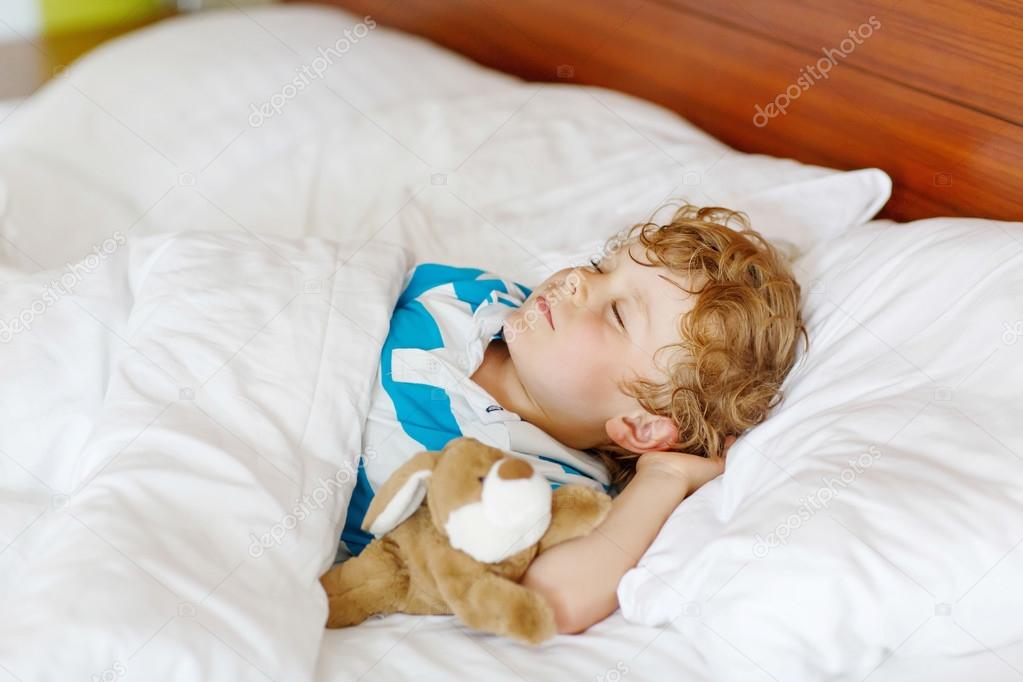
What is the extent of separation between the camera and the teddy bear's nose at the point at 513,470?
903 mm

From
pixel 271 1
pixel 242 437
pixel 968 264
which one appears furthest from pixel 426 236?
pixel 271 1

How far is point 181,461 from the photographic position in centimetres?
99

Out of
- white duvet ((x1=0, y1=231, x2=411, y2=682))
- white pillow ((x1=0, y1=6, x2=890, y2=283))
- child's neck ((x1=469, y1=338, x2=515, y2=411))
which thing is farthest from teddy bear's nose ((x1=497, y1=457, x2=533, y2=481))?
white pillow ((x1=0, y1=6, x2=890, y2=283))

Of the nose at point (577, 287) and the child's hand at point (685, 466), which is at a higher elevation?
the nose at point (577, 287)

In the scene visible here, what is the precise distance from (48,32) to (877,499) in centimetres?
235

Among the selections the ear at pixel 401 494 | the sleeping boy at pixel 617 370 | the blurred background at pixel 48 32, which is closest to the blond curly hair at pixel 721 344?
the sleeping boy at pixel 617 370

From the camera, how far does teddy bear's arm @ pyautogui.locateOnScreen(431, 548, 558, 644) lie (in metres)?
0.92

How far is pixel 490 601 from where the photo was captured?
92 cm

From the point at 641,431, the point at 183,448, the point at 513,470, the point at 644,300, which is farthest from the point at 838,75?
the point at 183,448

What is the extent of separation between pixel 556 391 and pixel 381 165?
65 centimetres

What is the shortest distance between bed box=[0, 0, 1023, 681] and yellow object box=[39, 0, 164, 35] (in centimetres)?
76

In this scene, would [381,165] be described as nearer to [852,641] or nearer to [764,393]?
[764,393]

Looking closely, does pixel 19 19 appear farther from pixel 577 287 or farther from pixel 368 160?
pixel 577 287

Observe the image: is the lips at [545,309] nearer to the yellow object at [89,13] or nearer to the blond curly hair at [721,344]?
the blond curly hair at [721,344]
